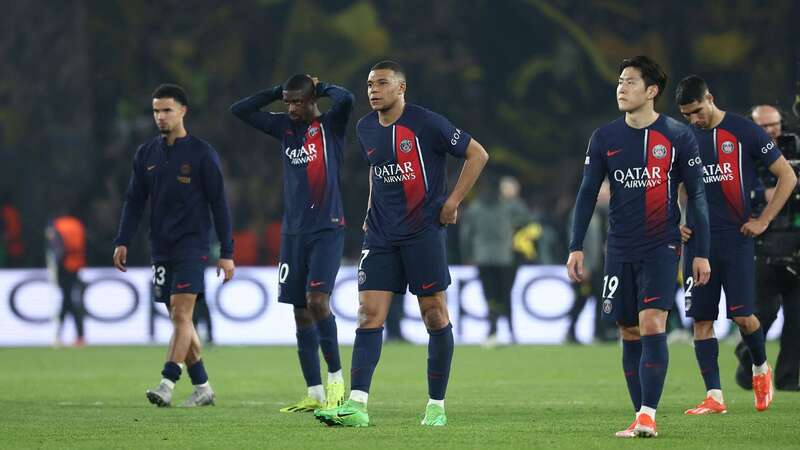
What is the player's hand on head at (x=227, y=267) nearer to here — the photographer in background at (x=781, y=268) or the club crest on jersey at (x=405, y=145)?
the club crest on jersey at (x=405, y=145)

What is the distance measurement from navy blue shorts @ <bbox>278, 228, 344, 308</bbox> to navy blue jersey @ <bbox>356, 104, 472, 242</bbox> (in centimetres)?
138

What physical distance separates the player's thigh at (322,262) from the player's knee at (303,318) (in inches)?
12.4

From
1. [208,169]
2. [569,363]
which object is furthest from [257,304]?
[208,169]

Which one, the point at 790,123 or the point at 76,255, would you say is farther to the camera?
the point at 76,255

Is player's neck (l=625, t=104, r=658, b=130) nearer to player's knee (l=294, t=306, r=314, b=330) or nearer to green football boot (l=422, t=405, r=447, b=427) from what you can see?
green football boot (l=422, t=405, r=447, b=427)

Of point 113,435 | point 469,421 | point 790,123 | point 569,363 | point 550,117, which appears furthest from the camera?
point 550,117

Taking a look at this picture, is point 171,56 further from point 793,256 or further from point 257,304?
point 793,256

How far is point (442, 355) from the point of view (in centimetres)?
934

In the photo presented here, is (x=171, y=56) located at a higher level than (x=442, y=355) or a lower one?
higher

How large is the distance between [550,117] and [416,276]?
22054 millimetres

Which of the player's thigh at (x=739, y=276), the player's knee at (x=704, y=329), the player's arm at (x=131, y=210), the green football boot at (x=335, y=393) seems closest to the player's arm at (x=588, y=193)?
the green football boot at (x=335, y=393)

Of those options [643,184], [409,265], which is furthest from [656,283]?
[409,265]

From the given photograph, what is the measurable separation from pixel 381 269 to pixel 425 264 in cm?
27

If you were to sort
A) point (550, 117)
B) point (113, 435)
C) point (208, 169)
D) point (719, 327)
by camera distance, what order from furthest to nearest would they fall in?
point (550, 117) < point (719, 327) < point (208, 169) < point (113, 435)
